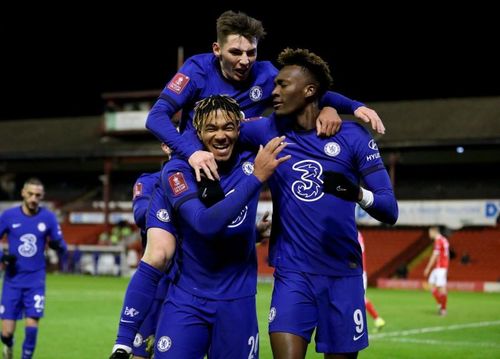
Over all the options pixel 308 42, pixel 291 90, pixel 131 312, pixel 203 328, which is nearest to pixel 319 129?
pixel 291 90

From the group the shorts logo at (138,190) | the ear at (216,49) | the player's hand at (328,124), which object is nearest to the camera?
the player's hand at (328,124)

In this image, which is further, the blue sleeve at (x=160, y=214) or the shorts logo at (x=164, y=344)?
the blue sleeve at (x=160, y=214)

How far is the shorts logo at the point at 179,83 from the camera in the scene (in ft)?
23.2

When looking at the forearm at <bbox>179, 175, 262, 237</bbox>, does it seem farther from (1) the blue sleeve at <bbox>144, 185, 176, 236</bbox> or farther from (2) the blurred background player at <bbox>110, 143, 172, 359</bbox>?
(2) the blurred background player at <bbox>110, 143, 172, 359</bbox>

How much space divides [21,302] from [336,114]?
22.9 ft

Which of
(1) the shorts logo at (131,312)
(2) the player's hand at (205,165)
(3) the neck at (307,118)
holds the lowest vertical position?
(1) the shorts logo at (131,312)

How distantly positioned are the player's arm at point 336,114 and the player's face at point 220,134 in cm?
66

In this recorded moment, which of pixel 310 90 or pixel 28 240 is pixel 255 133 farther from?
pixel 28 240

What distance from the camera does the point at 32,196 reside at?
12.3 metres

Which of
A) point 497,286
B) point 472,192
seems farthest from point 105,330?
point 472,192

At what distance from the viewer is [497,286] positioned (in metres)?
29.9

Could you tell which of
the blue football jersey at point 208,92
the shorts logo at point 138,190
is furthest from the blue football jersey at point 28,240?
the blue football jersey at point 208,92

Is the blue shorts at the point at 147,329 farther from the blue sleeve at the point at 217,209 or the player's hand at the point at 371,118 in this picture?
the player's hand at the point at 371,118

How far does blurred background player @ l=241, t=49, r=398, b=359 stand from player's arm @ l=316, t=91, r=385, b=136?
0.08m
